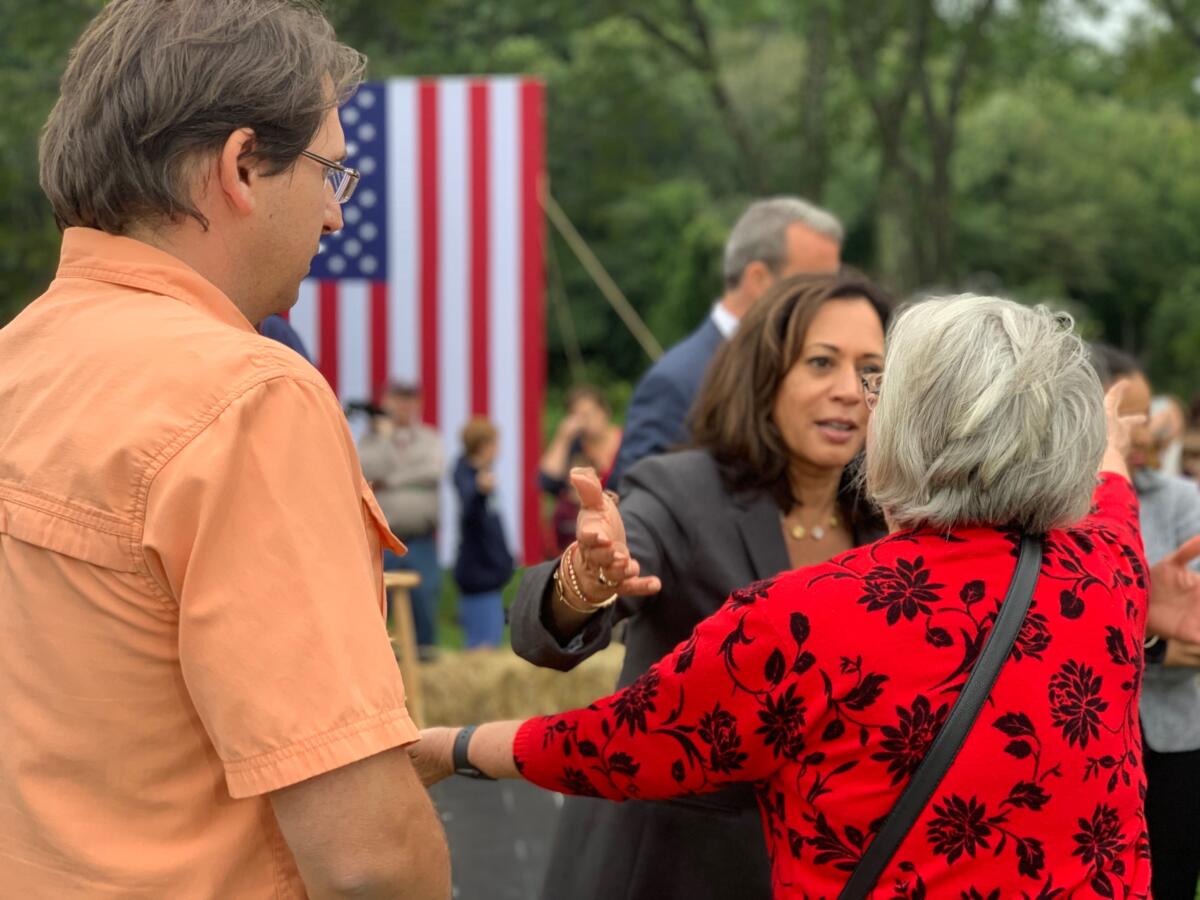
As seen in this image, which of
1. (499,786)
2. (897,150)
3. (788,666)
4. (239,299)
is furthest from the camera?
(897,150)

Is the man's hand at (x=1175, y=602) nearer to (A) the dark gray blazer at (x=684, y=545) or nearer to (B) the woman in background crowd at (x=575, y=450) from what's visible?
(A) the dark gray blazer at (x=684, y=545)

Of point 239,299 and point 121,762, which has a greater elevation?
point 239,299

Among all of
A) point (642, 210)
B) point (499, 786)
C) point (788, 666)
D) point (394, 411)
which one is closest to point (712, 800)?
point (788, 666)

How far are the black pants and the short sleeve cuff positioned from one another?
98.6 inches

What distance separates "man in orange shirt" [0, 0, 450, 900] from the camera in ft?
5.05

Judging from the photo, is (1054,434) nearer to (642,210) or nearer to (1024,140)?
(642,210)

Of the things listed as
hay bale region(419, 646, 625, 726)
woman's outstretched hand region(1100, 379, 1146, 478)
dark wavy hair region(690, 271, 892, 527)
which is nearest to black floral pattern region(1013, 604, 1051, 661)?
woman's outstretched hand region(1100, 379, 1146, 478)

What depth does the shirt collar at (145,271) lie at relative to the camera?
171 cm

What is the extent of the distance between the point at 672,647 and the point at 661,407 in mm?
1741

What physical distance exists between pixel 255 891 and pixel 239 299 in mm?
674

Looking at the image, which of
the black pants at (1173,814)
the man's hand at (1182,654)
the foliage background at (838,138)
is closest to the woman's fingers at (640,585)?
the man's hand at (1182,654)

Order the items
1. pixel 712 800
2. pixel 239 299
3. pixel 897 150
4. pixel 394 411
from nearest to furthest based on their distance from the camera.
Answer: pixel 239 299
pixel 712 800
pixel 394 411
pixel 897 150

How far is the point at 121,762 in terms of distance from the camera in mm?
1616

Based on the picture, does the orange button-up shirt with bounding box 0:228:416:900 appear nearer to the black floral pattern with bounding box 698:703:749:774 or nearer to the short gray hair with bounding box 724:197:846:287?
the black floral pattern with bounding box 698:703:749:774
